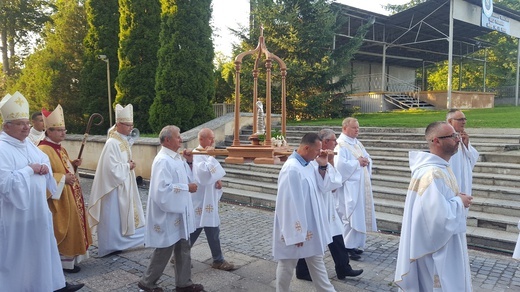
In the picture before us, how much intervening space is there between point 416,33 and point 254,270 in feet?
80.3

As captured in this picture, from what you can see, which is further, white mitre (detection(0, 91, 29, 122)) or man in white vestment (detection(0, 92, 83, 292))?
white mitre (detection(0, 91, 29, 122))

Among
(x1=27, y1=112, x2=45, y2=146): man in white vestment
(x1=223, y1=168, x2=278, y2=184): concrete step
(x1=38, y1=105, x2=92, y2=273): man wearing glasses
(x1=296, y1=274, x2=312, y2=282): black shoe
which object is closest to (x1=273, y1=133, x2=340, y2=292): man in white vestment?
(x1=296, y1=274, x2=312, y2=282): black shoe

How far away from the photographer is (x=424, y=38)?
89.1ft

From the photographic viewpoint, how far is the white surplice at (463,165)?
5.36 meters

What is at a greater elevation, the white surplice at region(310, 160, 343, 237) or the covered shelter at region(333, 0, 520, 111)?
the covered shelter at region(333, 0, 520, 111)

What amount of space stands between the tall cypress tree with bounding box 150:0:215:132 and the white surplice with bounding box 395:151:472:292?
39.3 ft

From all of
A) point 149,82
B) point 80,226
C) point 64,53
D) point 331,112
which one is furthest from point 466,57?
point 80,226

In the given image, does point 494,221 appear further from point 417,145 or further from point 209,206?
point 209,206

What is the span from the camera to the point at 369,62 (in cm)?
2964

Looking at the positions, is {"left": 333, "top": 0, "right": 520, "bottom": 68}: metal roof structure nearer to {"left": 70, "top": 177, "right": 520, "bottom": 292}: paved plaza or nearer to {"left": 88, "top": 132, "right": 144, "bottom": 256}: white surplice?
{"left": 70, "top": 177, "right": 520, "bottom": 292}: paved plaza

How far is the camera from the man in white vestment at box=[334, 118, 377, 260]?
18.6ft

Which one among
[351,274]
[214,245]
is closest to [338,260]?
[351,274]

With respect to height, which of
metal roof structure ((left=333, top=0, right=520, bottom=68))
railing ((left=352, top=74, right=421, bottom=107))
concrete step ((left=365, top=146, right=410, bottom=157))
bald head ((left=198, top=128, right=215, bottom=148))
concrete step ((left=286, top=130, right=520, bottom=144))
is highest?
metal roof structure ((left=333, top=0, right=520, bottom=68))

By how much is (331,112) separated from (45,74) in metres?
13.5
